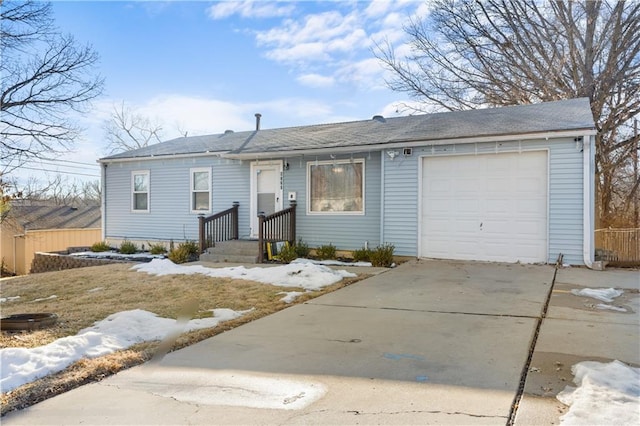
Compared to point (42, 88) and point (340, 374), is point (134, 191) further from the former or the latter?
point (340, 374)

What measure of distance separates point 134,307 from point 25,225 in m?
19.2

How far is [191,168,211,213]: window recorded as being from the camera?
41.6 feet

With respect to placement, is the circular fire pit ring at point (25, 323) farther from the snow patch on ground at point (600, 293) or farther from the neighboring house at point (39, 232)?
the neighboring house at point (39, 232)

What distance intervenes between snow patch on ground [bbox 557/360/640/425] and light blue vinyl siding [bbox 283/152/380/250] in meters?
7.08

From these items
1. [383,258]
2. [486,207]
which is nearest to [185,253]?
[383,258]

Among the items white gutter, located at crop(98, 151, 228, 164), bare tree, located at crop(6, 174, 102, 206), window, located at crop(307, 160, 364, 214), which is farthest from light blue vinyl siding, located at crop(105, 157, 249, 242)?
bare tree, located at crop(6, 174, 102, 206)

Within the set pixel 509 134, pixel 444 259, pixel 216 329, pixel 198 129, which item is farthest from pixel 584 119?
pixel 198 129

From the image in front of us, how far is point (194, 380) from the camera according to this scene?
3.07 metres

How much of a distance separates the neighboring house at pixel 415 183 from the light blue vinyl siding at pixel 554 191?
0.02 metres

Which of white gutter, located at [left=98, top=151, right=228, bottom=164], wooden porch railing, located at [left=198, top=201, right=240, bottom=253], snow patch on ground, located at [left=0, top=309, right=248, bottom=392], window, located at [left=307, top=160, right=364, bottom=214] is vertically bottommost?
snow patch on ground, located at [left=0, top=309, right=248, bottom=392]

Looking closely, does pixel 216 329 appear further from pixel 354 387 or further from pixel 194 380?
pixel 354 387

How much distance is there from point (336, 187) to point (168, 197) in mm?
5683

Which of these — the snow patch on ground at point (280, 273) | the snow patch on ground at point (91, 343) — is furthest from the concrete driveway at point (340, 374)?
the snow patch on ground at point (280, 273)

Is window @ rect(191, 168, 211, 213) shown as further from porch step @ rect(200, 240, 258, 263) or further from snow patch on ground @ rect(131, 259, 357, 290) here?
snow patch on ground @ rect(131, 259, 357, 290)
